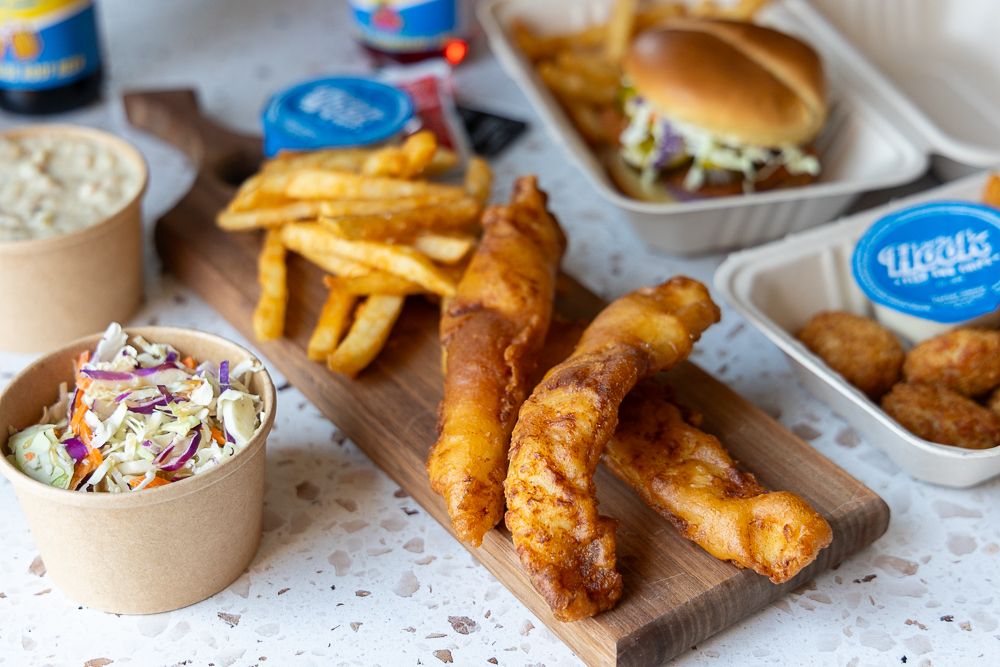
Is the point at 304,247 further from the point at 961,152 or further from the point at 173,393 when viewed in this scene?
the point at 961,152

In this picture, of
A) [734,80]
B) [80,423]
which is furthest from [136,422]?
[734,80]

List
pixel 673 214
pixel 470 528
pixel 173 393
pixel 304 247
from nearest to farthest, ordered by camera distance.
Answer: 1. pixel 470 528
2. pixel 173 393
3. pixel 304 247
4. pixel 673 214

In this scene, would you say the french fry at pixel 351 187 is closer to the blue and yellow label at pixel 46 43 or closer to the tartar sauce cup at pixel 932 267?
the tartar sauce cup at pixel 932 267

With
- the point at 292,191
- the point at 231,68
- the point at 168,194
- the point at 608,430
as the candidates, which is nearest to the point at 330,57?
the point at 231,68

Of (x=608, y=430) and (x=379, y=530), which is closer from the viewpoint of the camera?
(x=608, y=430)

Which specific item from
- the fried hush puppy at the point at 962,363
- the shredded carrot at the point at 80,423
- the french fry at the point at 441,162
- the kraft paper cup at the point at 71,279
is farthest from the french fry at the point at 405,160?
the fried hush puppy at the point at 962,363

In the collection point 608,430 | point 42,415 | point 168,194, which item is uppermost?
point 608,430

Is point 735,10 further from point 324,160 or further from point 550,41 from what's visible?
point 324,160
